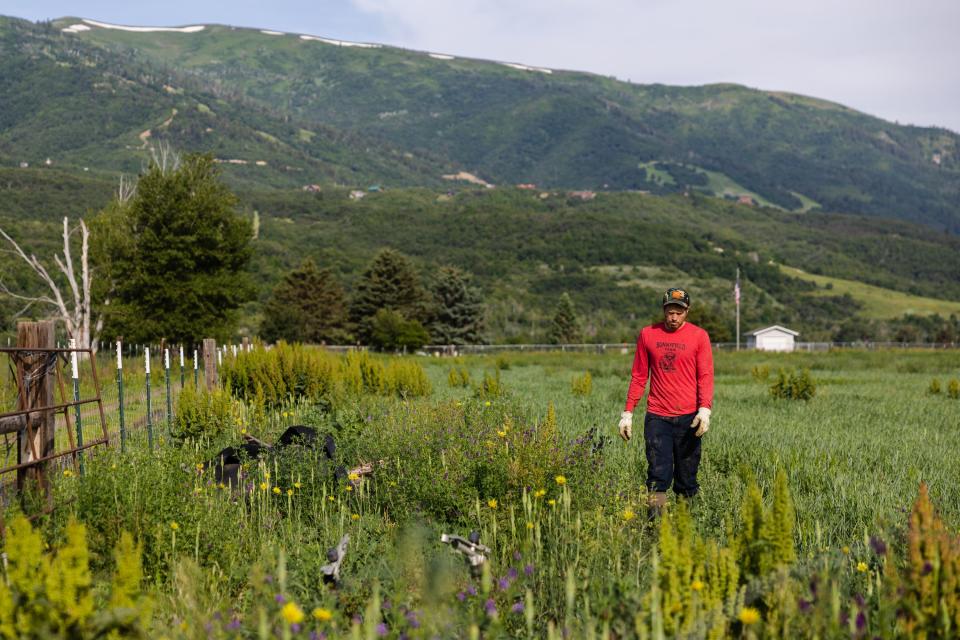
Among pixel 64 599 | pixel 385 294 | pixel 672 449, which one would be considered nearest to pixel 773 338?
pixel 385 294

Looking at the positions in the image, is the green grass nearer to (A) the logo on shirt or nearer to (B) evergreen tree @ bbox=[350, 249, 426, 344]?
(B) evergreen tree @ bbox=[350, 249, 426, 344]

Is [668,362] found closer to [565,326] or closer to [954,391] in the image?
[954,391]

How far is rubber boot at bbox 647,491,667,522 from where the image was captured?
5773 millimetres

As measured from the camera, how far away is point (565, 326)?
→ 77875 millimetres

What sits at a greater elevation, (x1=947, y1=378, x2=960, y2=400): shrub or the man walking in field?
the man walking in field

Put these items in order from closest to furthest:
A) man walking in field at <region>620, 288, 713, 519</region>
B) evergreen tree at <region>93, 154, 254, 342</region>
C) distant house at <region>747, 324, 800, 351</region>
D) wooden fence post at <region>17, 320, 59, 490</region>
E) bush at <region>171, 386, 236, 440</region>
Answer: wooden fence post at <region>17, 320, 59, 490</region> < man walking in field at <region>620, 288, 713, 519</region> < bush at <region>171, 386, 236, 440</region> < evergreen tree at <region>93, 154, 254, 342</region> < distant house at <region>747, 324, 800, 351</region>

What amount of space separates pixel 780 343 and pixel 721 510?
243 ft

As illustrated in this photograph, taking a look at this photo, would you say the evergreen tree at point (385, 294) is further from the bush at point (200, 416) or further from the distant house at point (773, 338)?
the bush at point (200, 416)

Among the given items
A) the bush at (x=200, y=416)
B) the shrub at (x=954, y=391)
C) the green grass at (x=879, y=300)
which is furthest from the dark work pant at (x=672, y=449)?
the green grass at (x=879, y=300)

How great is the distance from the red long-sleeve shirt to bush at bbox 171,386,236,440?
5.94 m

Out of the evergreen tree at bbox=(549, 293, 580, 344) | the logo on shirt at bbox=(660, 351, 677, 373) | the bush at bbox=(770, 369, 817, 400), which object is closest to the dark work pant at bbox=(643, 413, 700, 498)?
the logo on shirt at bbox=(660, 351, 677, 373)

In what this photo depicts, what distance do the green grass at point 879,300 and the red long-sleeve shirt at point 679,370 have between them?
4816 inches

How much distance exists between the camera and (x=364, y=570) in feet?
14.4

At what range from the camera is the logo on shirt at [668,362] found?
251 inches
